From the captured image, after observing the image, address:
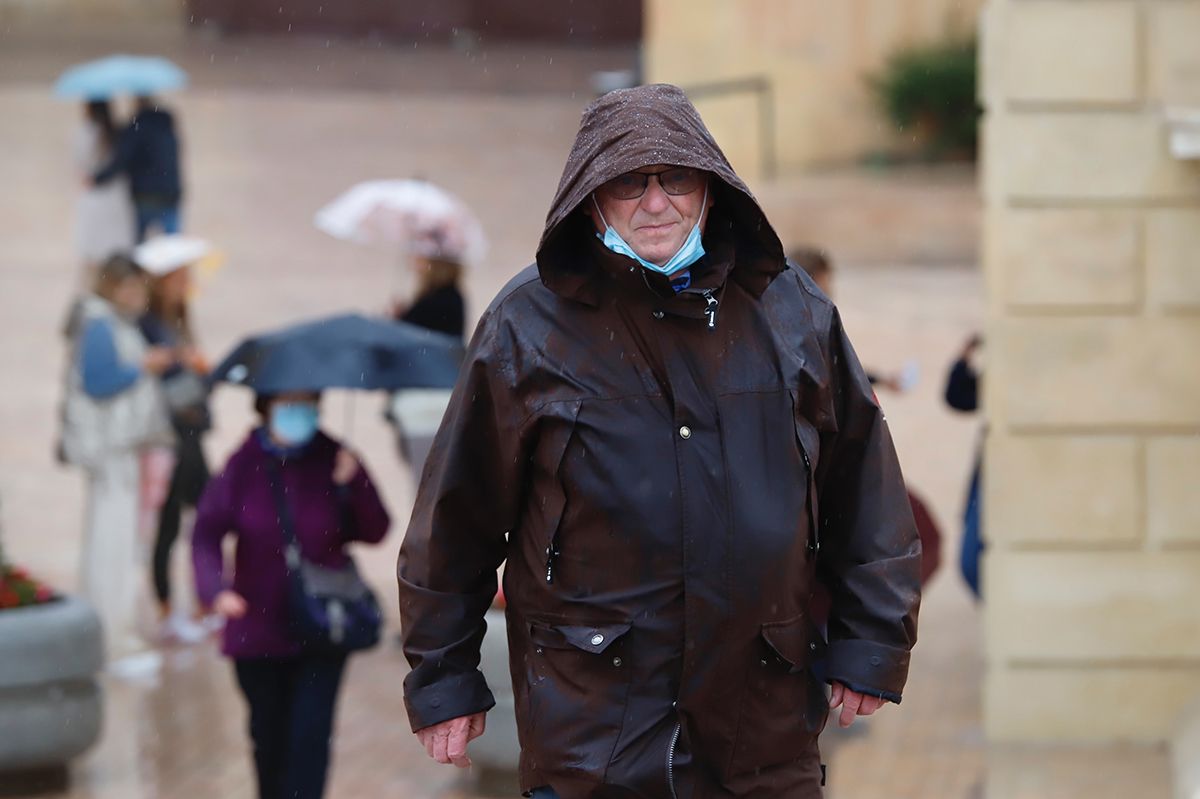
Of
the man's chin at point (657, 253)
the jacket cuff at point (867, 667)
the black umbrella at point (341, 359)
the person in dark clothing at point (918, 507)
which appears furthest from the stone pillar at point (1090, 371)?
the man's chin at point (657, 253)

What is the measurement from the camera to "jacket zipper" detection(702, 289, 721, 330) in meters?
3.64

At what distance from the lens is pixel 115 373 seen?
27.3 feet

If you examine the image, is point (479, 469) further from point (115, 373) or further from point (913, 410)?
point (913, 410)

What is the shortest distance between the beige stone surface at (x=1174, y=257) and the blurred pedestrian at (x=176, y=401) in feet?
13.0

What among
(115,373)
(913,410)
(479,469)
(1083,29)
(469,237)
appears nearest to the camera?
(479,469)

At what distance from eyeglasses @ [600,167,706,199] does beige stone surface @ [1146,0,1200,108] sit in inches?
156

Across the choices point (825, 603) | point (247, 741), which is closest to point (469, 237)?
point (247, 741)

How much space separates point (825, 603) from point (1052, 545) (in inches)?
68.8

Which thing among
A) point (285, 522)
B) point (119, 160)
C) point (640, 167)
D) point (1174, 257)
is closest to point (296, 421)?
point (285, 522)

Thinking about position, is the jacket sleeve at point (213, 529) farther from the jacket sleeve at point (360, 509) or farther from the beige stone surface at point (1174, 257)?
the beige stone surface at point (1174, 257)

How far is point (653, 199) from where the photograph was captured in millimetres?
3650

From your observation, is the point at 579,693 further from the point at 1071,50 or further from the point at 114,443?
the point at 114,443

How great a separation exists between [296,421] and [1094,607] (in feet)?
10.3

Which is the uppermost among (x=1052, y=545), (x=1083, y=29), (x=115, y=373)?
(x=1083, y=29)
